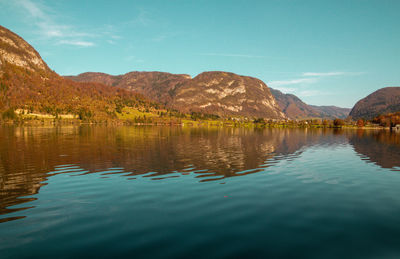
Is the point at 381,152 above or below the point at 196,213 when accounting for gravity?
below

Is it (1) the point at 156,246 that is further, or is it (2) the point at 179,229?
(2) the point at 179,229

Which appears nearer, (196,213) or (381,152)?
(196,213)

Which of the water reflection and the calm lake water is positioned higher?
the calm lake water

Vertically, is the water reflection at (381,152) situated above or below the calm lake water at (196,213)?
below

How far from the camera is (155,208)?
63.1ft

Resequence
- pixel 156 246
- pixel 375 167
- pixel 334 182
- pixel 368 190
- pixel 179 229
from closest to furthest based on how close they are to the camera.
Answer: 1. pixel 156 246
2. pixel 179 229
3. pixel 368 190
4. pixel 334 182
5. pixel 375 167

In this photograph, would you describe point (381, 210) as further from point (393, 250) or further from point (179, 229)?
point (179, 229)

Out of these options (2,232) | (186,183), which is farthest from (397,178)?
(2,232)

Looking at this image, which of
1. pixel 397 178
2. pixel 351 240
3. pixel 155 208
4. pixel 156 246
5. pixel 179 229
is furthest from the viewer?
pixel 397 178

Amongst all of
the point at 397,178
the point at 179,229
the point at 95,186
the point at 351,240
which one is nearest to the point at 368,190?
the point at 397,178

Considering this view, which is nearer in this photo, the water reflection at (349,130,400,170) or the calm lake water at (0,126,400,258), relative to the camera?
the calm lake water at (0,126,400,258)

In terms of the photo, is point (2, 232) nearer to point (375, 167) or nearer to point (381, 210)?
point (381, 210)

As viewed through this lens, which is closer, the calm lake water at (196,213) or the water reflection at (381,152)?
the calm lake water at (196,213)

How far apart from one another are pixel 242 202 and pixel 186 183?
8502 mm
